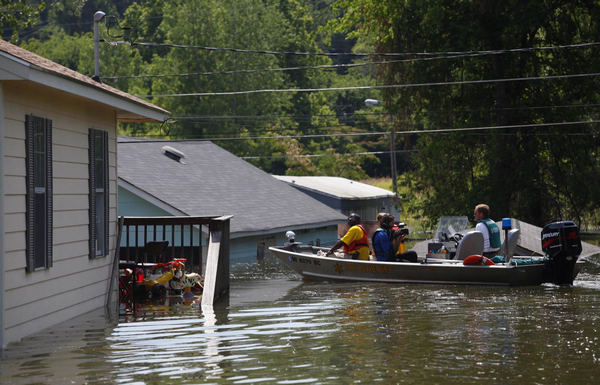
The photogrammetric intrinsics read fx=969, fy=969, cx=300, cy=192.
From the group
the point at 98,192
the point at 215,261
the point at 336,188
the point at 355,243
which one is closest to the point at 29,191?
the point at 98,192

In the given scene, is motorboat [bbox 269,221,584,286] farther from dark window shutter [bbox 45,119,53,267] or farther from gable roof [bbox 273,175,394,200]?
gable roof [bbox 273,175,394,200]

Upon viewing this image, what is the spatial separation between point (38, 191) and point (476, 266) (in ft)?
37.3

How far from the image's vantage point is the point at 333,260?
2311cm

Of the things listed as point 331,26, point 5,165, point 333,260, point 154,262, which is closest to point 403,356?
point 5,165

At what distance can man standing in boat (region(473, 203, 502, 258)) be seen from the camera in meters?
21.4

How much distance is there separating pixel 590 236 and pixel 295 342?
37868 millimetres

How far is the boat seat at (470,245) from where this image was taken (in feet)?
70.4

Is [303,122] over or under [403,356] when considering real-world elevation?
over

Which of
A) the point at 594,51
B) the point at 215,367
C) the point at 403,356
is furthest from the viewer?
the point at 594,51

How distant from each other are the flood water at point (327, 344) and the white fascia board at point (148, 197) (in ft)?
31.6

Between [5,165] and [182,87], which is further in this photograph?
[182,87]

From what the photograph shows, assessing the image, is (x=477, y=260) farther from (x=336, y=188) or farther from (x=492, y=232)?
(x=336, y=188)

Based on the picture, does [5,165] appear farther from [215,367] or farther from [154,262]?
[154,262]

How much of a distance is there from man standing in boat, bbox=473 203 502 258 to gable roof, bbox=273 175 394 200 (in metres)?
26.5
